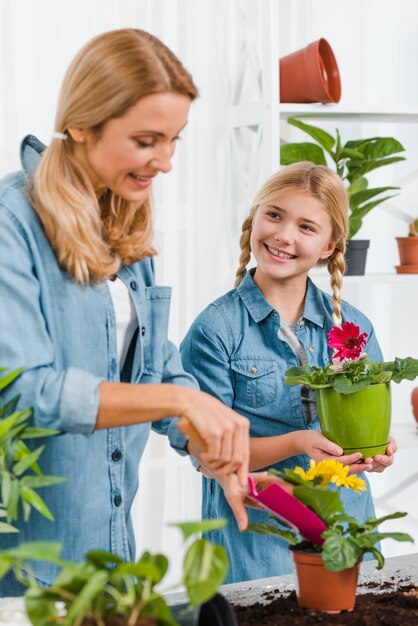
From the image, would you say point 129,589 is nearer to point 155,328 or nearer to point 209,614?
point 209,614

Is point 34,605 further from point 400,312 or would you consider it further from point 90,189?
point 400,312

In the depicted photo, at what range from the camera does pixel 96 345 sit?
146 cm

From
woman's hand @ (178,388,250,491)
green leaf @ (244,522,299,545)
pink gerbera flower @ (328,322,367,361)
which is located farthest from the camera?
pink gerbera flower @ (328,322,367,361)

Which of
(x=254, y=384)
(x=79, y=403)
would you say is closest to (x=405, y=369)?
(x=254, y=384)

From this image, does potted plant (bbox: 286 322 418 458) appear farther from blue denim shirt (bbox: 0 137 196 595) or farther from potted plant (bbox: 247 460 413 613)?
potted plant (bbox: 247 460 413 613)

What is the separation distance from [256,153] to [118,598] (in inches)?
82.5

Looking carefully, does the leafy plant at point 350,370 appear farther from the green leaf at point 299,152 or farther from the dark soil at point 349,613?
the green leaf at point 299,152

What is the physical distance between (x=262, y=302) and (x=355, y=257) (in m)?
0.89

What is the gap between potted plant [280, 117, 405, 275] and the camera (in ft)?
9.18

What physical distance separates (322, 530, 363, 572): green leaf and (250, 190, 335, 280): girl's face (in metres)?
0.87

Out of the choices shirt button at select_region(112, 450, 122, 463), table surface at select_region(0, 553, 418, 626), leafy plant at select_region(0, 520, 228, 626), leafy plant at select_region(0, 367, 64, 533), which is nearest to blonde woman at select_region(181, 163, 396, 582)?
table surface at select_region(0, 553, 418, 626)

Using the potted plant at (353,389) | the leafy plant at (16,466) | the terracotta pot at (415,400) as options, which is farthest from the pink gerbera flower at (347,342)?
the terracotta pot at (415,400)

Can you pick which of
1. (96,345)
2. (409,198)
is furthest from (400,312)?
(96,345)

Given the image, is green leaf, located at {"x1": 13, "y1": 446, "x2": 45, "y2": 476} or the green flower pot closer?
green leaf, located at {"x1": 13, "y1": 446, "x2": 45, "y2": 476}
